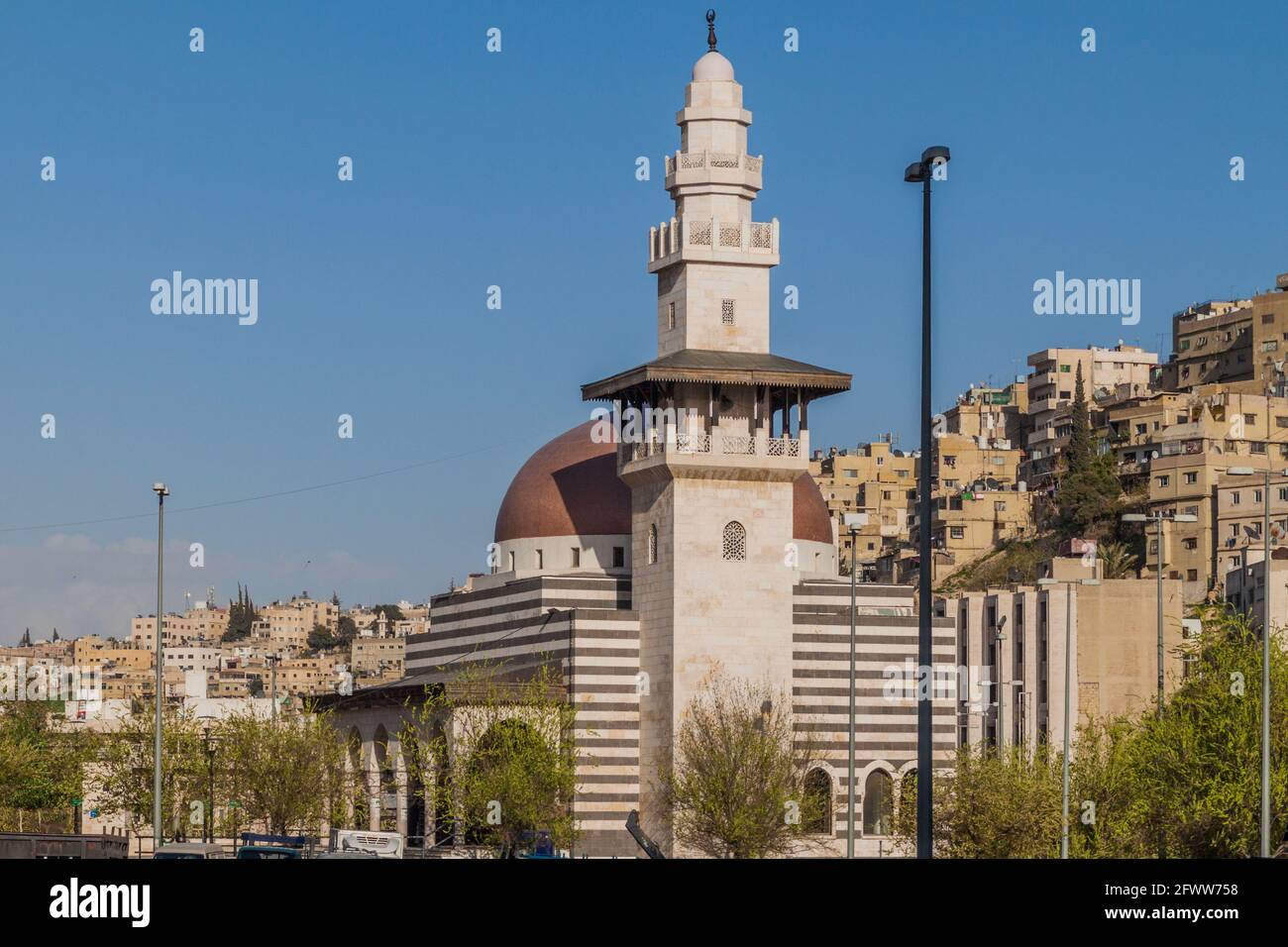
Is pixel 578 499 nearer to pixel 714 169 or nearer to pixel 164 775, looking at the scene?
pixel 714 169

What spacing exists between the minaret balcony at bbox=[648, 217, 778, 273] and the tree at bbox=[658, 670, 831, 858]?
16.5 m

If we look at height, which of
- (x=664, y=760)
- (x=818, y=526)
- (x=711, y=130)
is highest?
(x=711, y=130)

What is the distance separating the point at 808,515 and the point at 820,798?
15402 millimetres

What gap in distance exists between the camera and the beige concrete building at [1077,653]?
120250mm

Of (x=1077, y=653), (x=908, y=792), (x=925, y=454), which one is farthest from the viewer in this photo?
(x=1077, y=653)

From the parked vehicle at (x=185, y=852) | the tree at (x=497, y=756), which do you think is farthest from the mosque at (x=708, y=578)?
the parked vehicle at (x=185, y=852)

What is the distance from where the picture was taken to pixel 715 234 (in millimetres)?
90500

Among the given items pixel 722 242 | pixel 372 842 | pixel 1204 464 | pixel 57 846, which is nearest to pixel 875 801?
pixel 722 242

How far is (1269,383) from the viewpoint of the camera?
189 meters

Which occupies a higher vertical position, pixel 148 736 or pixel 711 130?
pixel 711 130
